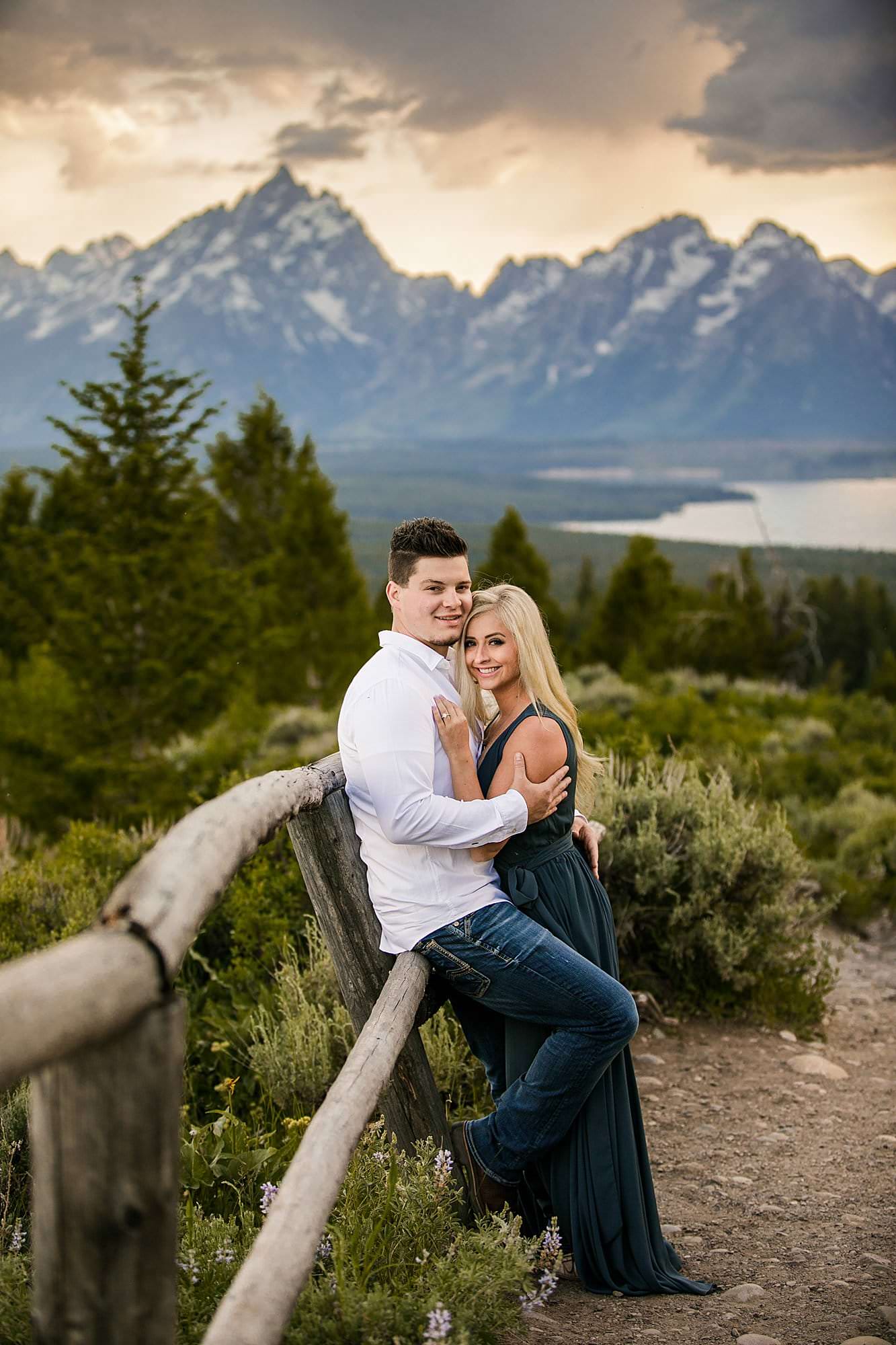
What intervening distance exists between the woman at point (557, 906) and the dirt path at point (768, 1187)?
0.47 feet

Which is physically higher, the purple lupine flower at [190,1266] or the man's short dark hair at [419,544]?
the man's short dark hair at [419,544]

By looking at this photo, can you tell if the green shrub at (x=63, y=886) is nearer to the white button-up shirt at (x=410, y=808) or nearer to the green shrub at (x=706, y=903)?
the green shrub at (x=706, y=903)

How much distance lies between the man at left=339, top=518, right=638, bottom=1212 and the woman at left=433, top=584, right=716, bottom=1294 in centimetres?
8

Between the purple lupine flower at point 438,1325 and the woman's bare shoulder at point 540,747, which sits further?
the woman's bare shoulder at point 540,747

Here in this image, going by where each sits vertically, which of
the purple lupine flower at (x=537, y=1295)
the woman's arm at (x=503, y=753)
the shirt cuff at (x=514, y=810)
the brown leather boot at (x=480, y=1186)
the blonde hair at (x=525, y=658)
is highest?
the blonde hair at (x=525, y=658)

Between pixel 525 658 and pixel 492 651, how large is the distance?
10cm

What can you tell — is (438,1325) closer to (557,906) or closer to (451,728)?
(557,906)

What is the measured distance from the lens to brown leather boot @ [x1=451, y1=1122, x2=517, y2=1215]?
3121mm

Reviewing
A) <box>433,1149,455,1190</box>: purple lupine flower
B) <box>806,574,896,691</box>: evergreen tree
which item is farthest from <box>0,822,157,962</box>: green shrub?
<box>806,574,896,691</box>: evergreen tree

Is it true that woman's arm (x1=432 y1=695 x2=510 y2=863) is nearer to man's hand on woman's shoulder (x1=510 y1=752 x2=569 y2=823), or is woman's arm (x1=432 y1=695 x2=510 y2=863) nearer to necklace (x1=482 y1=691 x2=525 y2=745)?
man's hand on woman's shoulder (x1=510 y1=752 x2=569 y2=823)

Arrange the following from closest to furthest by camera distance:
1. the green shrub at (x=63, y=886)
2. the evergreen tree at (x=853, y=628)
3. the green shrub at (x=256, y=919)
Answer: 1. the green shrub at (x=256, y=919)
2. the green shrub at (x=63, y=886)
3. the evergreen tree at (x=853, y=628)

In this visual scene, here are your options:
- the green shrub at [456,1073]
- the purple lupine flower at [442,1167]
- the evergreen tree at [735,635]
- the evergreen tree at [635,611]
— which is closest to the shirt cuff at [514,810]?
the purple lupine flower at [442,1167]

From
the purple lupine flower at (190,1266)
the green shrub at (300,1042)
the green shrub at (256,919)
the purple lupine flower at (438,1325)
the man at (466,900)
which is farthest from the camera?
the green shrub at (256,919)

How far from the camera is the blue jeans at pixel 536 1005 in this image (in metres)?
2.92
